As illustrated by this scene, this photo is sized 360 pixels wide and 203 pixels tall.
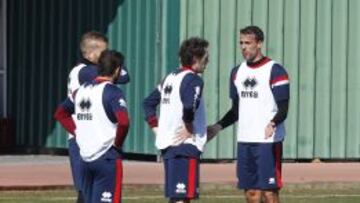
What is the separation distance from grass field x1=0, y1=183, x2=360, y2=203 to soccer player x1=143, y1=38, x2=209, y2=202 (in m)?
5.20

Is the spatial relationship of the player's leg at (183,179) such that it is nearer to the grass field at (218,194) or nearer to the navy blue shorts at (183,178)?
the navy blue shorts at (183,178)

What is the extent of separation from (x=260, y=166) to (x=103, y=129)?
2331mm

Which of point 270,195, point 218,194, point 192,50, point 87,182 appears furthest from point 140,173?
point 87,182

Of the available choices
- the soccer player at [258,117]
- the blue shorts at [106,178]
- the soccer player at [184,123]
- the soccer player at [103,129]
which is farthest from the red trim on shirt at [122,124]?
the soccer player at [258,117]

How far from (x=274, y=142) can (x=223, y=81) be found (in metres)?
10.9

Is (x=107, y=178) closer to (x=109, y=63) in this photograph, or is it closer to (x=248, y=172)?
(x=109, y=63)

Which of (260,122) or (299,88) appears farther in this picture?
(299,88)

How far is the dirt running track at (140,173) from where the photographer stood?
63.9 ft

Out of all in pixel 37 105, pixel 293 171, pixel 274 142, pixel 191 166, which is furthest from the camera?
pixel 37 105

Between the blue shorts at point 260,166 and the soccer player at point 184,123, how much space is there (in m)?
1.02

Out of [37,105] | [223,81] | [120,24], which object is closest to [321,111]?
[223,81]

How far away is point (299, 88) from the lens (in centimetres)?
2392

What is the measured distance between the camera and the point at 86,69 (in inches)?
497

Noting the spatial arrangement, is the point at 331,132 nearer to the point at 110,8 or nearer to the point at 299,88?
the point at 299,88
